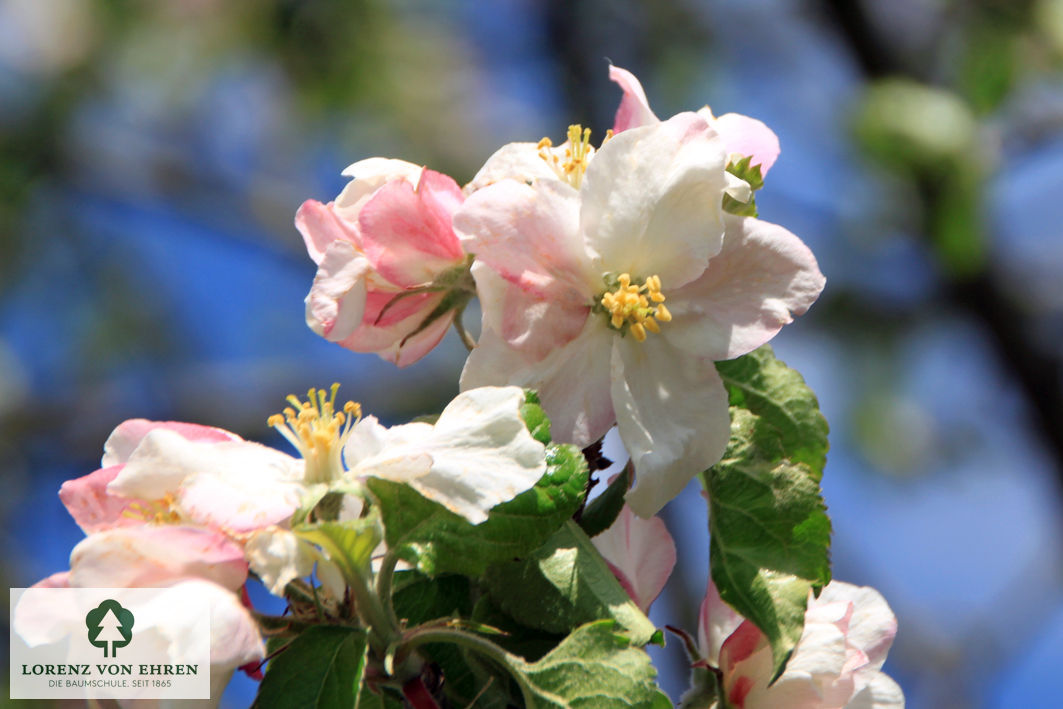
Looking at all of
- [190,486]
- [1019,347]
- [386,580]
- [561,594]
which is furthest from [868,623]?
[1019,347]

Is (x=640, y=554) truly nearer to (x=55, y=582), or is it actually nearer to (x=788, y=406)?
(x=788, y=406)

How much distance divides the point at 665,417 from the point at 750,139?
21 cm

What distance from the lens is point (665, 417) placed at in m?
0.66

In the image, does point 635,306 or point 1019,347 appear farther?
point 1019,347

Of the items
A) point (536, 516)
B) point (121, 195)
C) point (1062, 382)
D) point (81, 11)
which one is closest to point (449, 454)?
point (536, 516)

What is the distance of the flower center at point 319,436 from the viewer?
634mm

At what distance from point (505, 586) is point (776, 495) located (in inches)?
6.9

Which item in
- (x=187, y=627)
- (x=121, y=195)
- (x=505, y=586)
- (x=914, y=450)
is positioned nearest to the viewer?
(x=187, y=627)

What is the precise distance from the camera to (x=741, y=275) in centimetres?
69

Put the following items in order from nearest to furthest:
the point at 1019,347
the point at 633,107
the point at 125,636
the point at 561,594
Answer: the point at 125,636 < the point at 561,594 < the point at 633,107 < the point at 1019,347

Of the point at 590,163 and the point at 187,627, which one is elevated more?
the point at 590,163

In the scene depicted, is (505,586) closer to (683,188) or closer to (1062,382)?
(683,188)

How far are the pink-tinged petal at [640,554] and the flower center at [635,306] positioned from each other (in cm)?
15

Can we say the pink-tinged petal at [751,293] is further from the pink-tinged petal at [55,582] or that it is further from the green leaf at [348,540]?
the pink-tinged petal at [55,582]
